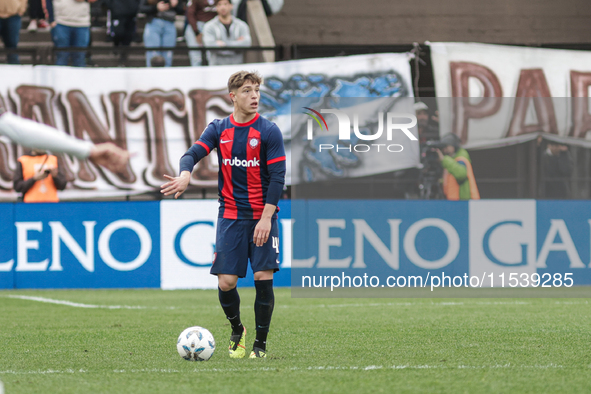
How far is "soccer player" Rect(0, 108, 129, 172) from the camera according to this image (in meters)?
4.06

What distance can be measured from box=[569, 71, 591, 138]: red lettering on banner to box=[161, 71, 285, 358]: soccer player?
8.93 m

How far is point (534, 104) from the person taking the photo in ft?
47.3

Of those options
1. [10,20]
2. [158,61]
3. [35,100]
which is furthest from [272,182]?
[10,20]

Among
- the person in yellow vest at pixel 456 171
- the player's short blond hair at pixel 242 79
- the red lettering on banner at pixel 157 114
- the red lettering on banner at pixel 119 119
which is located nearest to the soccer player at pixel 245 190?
the player's short blond hair at pixel 242 79

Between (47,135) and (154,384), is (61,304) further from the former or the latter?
(47,135)

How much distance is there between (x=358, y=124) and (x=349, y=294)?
9.68ft

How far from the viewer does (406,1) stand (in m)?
20.1

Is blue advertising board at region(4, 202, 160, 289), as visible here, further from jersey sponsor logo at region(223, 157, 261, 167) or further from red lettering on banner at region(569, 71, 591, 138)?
jersey sponsor logo at region(223, 157, 261, 167)

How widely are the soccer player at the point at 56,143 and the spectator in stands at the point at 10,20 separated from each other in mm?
11443

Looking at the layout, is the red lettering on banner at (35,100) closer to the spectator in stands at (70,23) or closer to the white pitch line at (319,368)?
the spectator in stands at (70,23)

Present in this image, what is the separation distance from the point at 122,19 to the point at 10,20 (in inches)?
75.4

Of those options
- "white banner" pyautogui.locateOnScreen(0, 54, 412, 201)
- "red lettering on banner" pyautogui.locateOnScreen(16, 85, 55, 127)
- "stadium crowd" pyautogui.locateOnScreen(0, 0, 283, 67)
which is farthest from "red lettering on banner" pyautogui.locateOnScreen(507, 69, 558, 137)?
"red lettering on banner" pyautogui.locateOnScreen(16, 85, 55, 127)

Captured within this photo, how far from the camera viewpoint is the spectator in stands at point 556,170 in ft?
44.6

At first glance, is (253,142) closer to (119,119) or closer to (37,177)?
(37,177)
